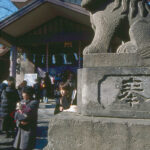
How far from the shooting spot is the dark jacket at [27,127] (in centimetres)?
429

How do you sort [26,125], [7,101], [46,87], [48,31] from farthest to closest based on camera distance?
[48,31] < [46,87] < [7,101] < [26,125]

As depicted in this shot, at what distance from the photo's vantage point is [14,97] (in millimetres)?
6281

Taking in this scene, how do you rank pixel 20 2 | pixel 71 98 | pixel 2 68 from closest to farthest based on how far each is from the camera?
pixel 71 98, pixel 20 2, pixel 2 68

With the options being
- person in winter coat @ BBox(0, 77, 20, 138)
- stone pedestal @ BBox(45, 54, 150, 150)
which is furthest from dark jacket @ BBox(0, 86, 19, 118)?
stone pedestal @ BBox(45, 54, 150, 150)

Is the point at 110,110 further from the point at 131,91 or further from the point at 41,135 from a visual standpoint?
the point at 41,135

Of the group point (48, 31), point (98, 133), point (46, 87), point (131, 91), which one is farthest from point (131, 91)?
point (48, 31)

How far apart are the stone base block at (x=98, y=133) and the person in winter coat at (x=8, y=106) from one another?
160 inches

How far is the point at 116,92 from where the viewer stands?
7.89 ft

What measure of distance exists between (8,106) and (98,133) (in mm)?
4423

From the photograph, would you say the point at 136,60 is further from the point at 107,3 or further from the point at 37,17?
the point at 37,17

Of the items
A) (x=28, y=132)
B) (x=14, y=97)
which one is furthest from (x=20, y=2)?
(x=28, y=132)

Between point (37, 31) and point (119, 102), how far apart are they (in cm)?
1020

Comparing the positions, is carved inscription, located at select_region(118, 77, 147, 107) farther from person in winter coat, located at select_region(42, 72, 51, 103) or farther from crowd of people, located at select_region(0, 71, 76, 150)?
person in winter coat, located at select_region(42, 72, 51, 103)

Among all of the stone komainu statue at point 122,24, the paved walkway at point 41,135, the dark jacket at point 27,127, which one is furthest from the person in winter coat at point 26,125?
the stone komainu statue at point 122,24
